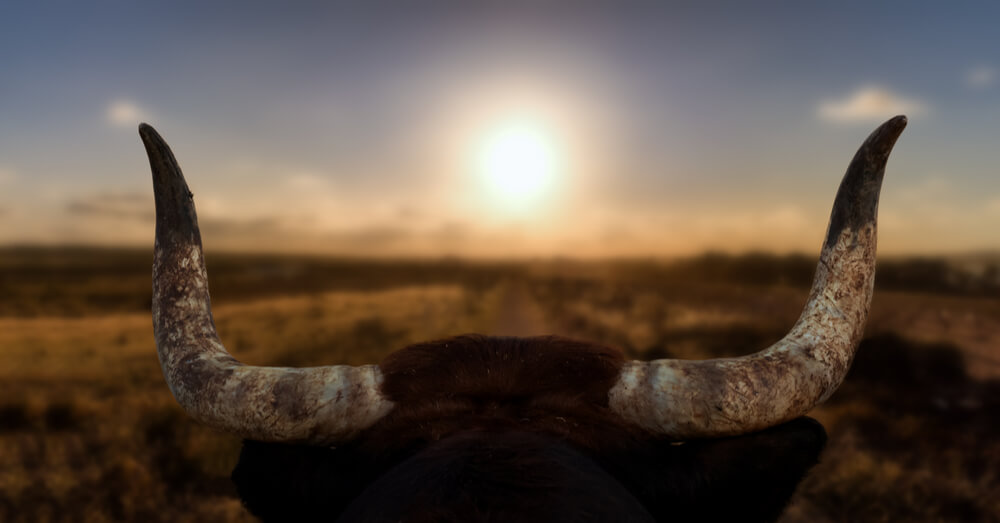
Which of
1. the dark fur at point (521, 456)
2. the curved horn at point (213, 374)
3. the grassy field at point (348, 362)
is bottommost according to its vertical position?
the grassy field at point (348, 362)

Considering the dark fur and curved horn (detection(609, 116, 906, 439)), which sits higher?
curved horn (detection(609, 116, 906, 439))

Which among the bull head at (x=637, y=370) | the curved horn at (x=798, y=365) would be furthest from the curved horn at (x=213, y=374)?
the curved horn at (x=798, y=365)

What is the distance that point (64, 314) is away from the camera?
16.5 m

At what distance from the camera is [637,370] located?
1934 mm

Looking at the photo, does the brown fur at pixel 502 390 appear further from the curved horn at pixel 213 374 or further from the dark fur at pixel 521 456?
the curved horn at pixel 213 374

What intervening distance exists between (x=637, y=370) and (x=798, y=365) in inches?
21.5

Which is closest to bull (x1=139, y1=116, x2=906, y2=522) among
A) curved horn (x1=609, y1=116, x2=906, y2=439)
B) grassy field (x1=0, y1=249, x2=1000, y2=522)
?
A: curved horn (x1=609, y1=116, x2=906, y2=439)

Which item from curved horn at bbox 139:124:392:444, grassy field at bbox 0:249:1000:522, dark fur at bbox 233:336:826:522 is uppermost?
curved horn at bbox 139:124:392:444

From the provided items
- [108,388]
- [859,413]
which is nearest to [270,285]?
[108,388]

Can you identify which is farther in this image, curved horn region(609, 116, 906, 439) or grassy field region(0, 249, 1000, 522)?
grassy field region(0, 249, 1000, 522)

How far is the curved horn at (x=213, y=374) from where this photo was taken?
1.76m

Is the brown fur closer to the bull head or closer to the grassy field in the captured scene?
the bull head

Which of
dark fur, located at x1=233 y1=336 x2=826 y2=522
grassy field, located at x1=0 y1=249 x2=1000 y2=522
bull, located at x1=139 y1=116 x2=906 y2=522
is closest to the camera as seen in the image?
dark fur, located at x1=233 y1=336 x2=826 y2=522

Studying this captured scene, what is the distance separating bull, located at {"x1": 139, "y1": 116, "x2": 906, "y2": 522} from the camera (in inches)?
65.7
